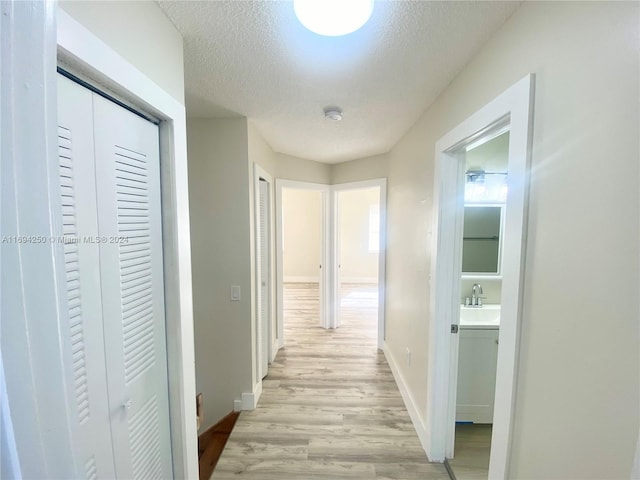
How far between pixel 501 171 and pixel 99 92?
8.92 feet

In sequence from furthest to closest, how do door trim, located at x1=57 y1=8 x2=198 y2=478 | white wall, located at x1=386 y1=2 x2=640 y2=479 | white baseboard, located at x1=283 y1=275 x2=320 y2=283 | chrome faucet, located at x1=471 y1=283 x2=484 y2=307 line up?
1. white baseboard, located at x1=283 y1=275 x2=320 y2=283
2. chrome faucet, located at x1=471 y1=283 x2=484 y2=307
3. door trim, located at x1=57 y1=8 x2=198 y2=478
4. white wall, located at x1=386 y1=2 x2=640 y2=479

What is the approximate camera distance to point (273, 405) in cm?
237

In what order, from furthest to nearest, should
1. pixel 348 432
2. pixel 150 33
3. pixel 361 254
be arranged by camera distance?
pixel 361 254 < pixel 348 432 < pixel 150 33

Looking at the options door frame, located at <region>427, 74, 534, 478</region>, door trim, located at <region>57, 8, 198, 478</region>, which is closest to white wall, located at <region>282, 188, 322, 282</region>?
door frame, located at <region>427, 74, 534, 478</region>

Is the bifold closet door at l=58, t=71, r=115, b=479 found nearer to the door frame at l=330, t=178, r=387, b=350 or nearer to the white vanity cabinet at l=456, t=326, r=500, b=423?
the white vanity cabinet at l=456, t=326, r=500, b=423

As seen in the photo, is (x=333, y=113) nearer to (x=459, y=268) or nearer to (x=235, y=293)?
(x=459, y=268)

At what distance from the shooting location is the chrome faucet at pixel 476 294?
2328mm

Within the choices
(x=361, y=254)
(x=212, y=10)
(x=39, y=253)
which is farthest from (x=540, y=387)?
(x=361, y=254)

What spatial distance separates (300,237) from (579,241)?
6.46 meters

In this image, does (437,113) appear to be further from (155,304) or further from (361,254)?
(361,254)

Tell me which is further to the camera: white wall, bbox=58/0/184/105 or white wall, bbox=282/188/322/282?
white wall, bbox=282/188/322/282

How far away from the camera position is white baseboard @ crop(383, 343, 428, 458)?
6.30ft

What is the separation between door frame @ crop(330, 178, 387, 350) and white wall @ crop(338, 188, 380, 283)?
2.79 meters

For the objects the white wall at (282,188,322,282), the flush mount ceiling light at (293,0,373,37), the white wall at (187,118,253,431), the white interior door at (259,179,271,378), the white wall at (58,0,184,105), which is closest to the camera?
the white wall at (58,0,184,105)
